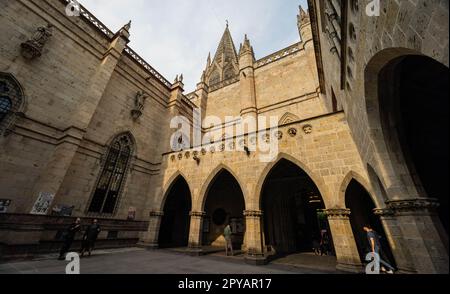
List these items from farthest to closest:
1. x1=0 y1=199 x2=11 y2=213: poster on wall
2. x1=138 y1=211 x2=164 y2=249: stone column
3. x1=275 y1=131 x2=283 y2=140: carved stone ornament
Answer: x1=138 y1=211 x2=164 y2=249: stone column
x1=275 y1=131 x2=283 y2=140: carved stone ornament
x1=0 y1=199 x2=11 y2=213: poster on wall

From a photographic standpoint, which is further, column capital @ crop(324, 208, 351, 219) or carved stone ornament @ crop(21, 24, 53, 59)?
carved stone ornament @ crop(21, 24, 53, 59)

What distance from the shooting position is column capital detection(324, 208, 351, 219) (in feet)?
20.4

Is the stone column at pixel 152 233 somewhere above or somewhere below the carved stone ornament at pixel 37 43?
below

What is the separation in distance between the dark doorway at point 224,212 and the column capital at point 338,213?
6.38 m

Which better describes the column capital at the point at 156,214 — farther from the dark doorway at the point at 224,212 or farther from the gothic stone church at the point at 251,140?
the dark doorway at the point at 224,212

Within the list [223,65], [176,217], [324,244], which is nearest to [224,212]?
[176,217]

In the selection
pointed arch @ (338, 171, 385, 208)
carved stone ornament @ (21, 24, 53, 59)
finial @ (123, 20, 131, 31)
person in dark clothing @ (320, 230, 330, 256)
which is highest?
finial @ (123, 20, 131, 31)

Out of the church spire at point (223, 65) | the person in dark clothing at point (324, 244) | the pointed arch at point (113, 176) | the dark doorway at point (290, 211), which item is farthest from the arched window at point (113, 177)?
the church spire at point (223, 65)

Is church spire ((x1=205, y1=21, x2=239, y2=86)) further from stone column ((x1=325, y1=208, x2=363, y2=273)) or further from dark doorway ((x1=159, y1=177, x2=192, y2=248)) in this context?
stone column ((x1=325, y1=208, x2=363, y2=273))

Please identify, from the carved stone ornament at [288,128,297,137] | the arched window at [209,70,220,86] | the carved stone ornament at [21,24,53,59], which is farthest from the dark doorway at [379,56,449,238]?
the arched window at [209,70,220,86]

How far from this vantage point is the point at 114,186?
1071 cm

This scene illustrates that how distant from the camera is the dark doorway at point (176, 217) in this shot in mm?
12672

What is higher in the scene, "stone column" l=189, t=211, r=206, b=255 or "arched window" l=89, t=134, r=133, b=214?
"arched window" l=89, t=134, r=133, b=214
